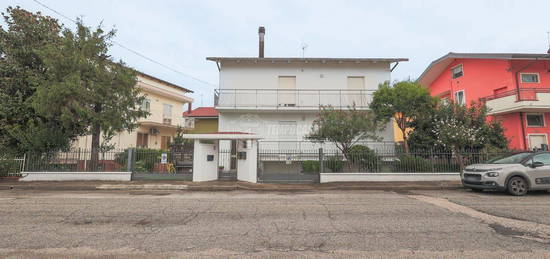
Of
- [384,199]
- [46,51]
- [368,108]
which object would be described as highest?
[46,51]

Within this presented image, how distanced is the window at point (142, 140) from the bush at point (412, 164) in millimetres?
19851

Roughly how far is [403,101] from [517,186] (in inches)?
238

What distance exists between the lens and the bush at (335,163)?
12.2 metres

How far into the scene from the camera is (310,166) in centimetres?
1313

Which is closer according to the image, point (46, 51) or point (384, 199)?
point (384, 199)

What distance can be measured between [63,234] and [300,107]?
12.5 meters

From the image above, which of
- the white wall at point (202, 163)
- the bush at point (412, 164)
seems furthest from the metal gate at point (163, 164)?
the bush at point (412, 164)

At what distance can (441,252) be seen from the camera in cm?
352

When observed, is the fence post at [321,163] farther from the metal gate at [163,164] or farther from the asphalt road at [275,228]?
the metal gate at [163,164]

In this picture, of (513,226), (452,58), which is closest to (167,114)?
(513,226)

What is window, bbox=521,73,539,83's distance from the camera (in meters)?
17.3

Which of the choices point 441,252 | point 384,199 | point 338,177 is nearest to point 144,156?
point 338,177

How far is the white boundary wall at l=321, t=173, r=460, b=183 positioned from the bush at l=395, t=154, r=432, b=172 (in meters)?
0.26

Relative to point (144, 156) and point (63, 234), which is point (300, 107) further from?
point (63, 234)
